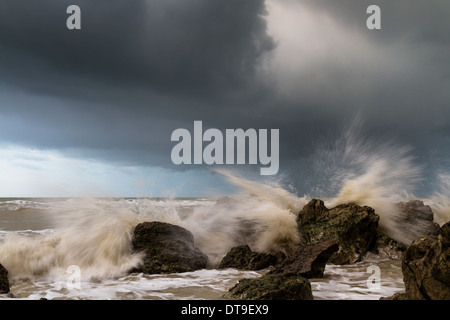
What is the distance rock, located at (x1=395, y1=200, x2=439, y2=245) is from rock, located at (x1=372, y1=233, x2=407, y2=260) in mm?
314

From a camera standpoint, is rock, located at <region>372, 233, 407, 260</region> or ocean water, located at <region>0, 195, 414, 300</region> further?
rock, located at <region>372, 233, 407, 260</region>

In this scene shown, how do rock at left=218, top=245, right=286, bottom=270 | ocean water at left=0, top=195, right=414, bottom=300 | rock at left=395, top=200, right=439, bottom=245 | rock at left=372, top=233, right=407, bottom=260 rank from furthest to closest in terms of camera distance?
rock at left=395, top=200, right=439, bottom=245 → rock at left=372, top=233, right=407, bottom=260 → rock at left=218, top=245, right=286, bottom=270 → ocean water at left=0, top=195, right=414, bottom=300

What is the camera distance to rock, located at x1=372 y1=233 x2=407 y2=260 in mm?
5949

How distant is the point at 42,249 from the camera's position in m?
5.82

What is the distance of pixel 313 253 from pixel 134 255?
2.68 m

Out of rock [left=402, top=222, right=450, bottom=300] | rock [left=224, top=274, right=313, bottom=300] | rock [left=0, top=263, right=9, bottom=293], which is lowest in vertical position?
rock [left=0, top=263, right=9, bottom=293]

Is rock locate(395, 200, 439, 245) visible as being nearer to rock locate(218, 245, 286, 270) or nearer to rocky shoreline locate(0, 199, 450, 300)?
rocky shoreline locate(0, 199, 450, 300)

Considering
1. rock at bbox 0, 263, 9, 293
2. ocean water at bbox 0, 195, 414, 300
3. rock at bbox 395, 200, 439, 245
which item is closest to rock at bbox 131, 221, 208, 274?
ocean water at bbox 0, 195, 414, 300

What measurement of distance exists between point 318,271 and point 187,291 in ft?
5.63

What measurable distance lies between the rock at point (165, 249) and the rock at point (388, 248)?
290cm

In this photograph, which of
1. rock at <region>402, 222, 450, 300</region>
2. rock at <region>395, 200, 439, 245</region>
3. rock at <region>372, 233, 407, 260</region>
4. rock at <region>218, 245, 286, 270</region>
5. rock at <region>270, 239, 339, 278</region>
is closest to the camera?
rock at <region>402, 222, 450, 300</region>

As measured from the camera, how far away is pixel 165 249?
5520 millimetres

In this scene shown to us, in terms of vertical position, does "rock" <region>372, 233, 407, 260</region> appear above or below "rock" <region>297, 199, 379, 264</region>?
below
